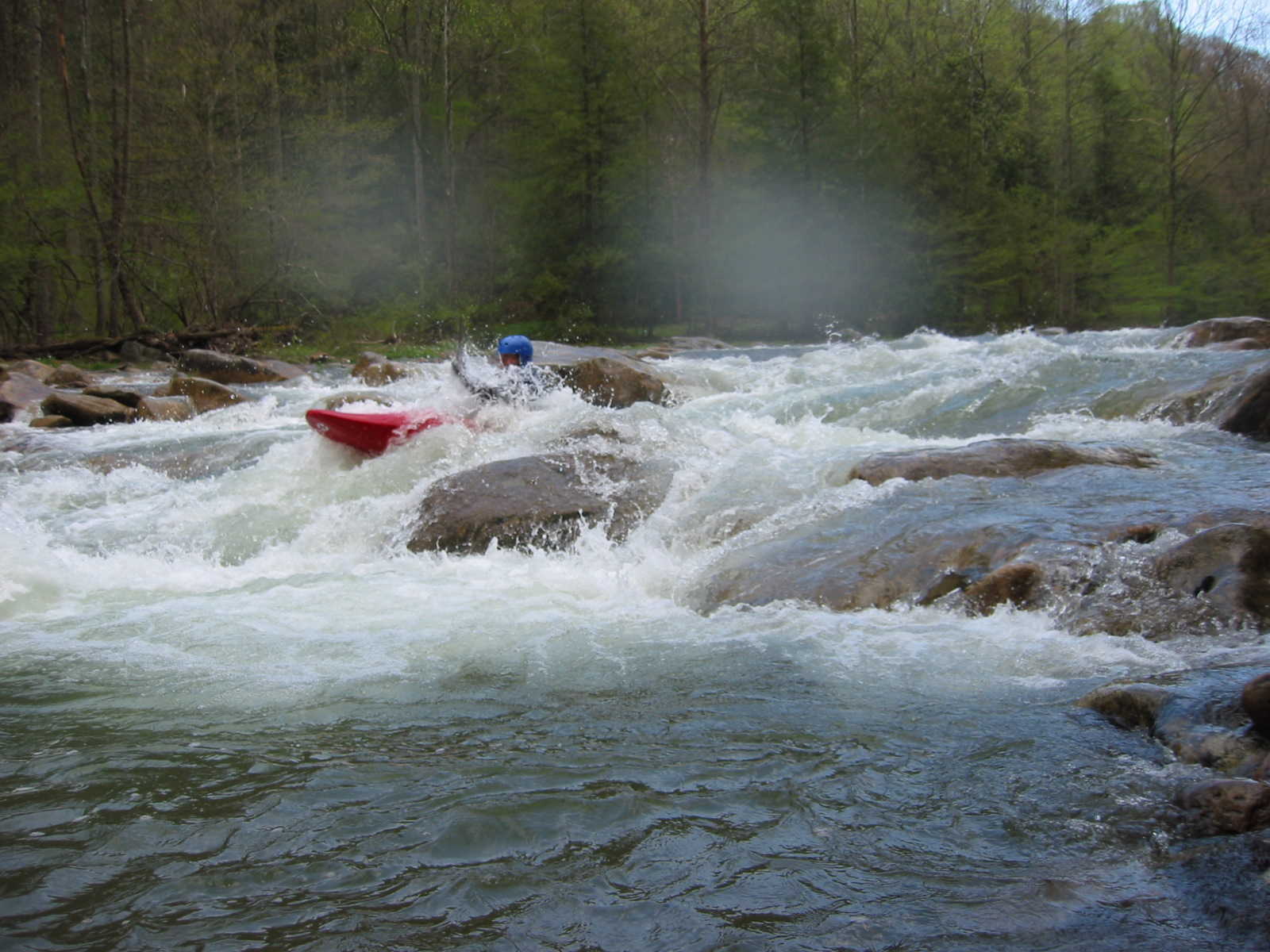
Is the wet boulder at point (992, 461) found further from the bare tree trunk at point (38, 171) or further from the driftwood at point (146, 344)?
the bare tree trunk at point (38, 171)

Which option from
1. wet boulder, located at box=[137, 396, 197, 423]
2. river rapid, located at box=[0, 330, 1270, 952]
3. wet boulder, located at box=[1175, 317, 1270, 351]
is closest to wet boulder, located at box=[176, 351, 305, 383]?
wet boulder, located at box=[137, 396, 197, 423]

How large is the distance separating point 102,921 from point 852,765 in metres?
1.91

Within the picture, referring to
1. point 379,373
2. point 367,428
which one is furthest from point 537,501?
point 379,373

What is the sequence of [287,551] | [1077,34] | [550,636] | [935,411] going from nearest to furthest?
[550,636]
[287,551]
[935,411]
[1077,34]

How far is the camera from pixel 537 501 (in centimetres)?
634

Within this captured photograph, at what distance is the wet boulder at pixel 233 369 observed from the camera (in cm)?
1448

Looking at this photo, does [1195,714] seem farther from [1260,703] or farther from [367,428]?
[367,428]

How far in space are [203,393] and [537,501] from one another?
23.2ft

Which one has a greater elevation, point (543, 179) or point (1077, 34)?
point (1077, 34)

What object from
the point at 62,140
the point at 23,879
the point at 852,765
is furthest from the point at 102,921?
the point at 62,140

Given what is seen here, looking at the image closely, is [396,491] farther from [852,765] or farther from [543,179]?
[543,179]

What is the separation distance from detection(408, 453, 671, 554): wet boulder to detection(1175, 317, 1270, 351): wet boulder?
7.44 meters

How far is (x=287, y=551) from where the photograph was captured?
646 cm

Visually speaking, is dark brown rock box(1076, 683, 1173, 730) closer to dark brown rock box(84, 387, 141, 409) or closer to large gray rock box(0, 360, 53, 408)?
dark brown rock box(84, 387, 141, 409)
